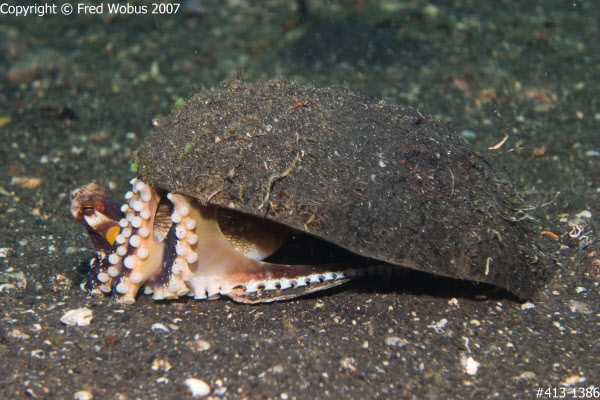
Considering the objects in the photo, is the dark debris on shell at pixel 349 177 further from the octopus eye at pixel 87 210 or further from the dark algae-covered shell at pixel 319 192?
the octopus eye at pixel 87 210

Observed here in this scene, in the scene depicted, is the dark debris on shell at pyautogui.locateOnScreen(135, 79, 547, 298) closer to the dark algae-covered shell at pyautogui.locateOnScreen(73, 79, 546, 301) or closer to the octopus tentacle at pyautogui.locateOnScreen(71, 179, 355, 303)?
the dark algae-covered shell at pyautogui.locateOnScreen(73, 79, 546, 301)

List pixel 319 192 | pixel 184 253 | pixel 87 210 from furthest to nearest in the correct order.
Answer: pixel 87 210, pixel 184 253, pixel 319 192

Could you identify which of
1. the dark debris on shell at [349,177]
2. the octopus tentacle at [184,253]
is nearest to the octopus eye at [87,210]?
the octopus tentacle at [184,253]

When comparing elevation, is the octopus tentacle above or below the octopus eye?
below

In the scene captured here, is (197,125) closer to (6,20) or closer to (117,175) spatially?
(117,175)

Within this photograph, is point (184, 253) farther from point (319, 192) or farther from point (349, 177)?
point (349, 177)

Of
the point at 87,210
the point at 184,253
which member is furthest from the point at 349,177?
the point at 87,210

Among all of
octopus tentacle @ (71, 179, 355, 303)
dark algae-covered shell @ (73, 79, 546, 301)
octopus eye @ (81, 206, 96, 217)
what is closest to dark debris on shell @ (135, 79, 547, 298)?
dark algae-covered shell @ (73, 79, 546, 301)

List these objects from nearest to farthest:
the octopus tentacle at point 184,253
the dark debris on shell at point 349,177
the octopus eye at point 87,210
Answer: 1. the dark debris on shell at point 349,177
2. the octopus tentacle at point 184,253
3. the octopus eye at point 87,210

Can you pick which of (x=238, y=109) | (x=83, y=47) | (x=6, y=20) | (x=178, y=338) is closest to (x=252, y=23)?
(x=83, y=47)
